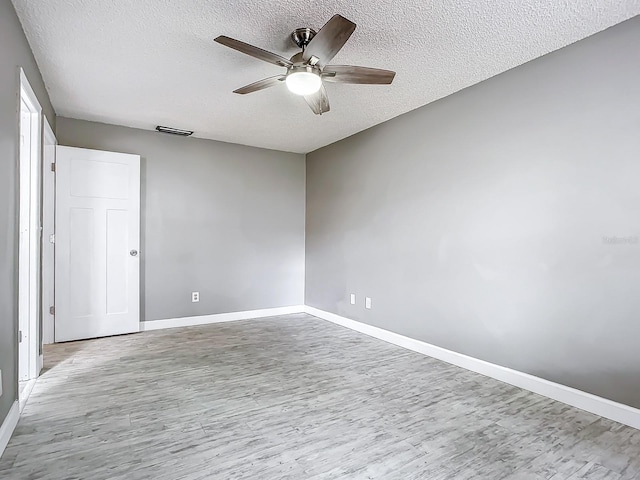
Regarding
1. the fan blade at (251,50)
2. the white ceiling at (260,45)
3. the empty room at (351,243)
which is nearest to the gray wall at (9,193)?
the empty room at (351,243)

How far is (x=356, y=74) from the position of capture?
2.37 metres

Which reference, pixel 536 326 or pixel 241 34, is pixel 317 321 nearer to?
pixel 536 326

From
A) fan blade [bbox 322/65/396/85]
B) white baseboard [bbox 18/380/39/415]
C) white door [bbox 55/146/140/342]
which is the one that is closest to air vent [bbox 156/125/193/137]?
white door [bbox 55/146/140/342]

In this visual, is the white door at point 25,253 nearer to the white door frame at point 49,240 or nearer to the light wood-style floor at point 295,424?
the light wood-style floor at point 295,424

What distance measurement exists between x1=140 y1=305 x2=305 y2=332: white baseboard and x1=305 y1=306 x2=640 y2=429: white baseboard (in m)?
1.58

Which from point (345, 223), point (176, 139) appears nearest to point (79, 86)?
point (176, 139)

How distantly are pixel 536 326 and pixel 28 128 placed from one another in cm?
414

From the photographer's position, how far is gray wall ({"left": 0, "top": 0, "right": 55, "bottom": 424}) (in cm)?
192

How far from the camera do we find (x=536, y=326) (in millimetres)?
2705

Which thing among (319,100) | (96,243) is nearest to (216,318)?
(96,243)

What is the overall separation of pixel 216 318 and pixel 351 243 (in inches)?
80.7

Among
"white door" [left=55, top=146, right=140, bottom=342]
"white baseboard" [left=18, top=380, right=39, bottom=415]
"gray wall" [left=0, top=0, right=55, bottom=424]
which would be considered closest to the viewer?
"gray wall" [left=0, top=0, right=55, bottom=424]

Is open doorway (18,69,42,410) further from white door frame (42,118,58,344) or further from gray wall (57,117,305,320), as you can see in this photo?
gray wall (57,117,305,320)

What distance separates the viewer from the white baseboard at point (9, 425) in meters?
1.89
